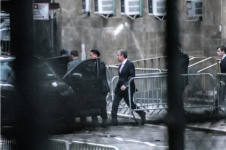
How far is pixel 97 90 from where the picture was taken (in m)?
1.54

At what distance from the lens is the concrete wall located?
1.34 metres

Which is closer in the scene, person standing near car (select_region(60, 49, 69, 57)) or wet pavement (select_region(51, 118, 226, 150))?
person standing near car (select_region(60, 49, 69, 57))

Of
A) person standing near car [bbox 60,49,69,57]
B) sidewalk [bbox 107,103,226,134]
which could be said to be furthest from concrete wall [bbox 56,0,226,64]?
sidewalk [bbox 107,103,226,134]

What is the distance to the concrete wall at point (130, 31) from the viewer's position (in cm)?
134

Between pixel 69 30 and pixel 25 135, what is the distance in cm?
28

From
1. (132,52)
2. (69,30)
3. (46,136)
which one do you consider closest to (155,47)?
(132,52)

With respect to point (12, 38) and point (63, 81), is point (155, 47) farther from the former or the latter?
point (12, 38)

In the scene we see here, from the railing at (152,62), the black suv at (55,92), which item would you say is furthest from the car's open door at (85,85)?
the railing at (152,62)

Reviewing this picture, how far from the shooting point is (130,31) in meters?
1.39

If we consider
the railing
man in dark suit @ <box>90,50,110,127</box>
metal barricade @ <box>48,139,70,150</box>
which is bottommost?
metal barricade @ <box>48,139,70,150</box>

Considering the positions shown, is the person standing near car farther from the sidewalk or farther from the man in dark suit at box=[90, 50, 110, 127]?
the sidewalk

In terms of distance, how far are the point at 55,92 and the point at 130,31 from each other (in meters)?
0.24

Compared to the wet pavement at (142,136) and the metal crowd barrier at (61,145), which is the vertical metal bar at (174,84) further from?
the metal crowd barrier at (61,145)

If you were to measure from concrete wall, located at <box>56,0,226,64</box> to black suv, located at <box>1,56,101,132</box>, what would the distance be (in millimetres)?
70
